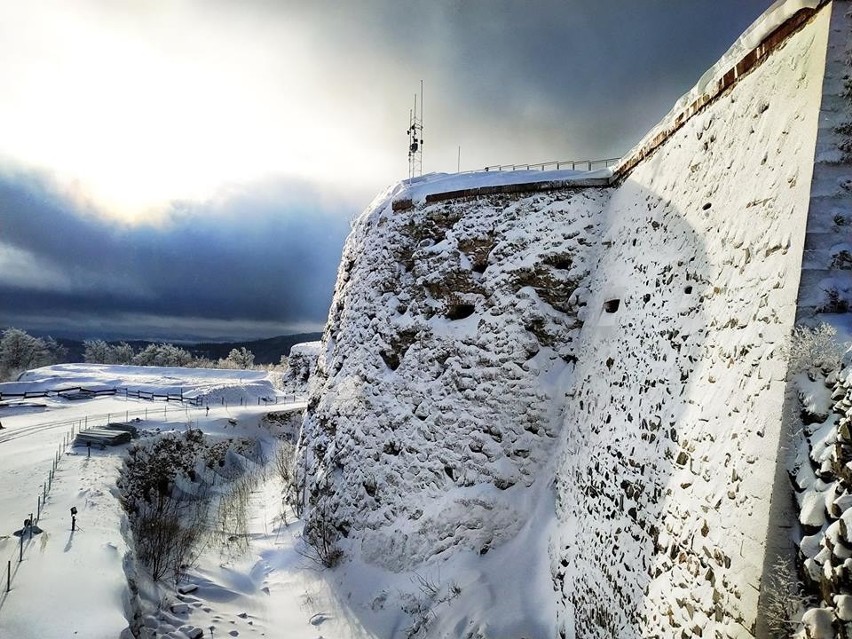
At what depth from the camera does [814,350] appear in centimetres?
462

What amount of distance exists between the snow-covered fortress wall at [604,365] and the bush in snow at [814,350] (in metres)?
0.15

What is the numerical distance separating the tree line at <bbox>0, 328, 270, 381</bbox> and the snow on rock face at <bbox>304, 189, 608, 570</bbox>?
224 ft

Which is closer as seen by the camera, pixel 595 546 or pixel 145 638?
pixel 595 546

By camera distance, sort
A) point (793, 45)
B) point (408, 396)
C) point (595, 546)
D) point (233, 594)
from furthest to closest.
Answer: point (408, 396)
point (233, 594)
point (595, 546)
point (793, 45)

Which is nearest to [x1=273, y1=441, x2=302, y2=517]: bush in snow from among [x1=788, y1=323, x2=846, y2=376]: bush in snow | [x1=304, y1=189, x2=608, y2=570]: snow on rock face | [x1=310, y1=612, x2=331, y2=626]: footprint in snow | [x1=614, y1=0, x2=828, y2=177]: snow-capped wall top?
[x1=304, y1=189, x2=608, y2=570]: snow on rock face

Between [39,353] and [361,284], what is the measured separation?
246ft

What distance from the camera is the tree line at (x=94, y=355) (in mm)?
61094

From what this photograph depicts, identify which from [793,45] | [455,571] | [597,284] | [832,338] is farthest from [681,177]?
[455,571]

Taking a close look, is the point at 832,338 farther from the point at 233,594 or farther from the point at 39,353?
the point at 39,353

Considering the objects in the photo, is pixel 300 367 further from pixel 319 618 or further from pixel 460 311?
pixel 319 618

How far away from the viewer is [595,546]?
822 cm

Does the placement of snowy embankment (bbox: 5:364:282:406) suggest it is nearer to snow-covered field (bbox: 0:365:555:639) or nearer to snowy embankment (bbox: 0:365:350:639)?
snowy embankment (bbox: 0:365:350:639)

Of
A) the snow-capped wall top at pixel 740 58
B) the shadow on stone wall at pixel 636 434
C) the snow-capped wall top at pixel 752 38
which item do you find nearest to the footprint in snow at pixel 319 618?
the shadow on stone wall at pixel 636 434

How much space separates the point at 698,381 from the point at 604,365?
3656 mm
